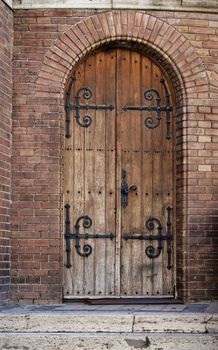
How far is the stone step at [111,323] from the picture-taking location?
23.6ft

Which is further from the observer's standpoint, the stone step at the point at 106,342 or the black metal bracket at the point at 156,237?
the black metal bracket at the point at 156,237

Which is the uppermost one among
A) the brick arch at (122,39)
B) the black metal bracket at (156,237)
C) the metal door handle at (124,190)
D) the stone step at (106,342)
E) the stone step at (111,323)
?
the brick arch at (122,39)

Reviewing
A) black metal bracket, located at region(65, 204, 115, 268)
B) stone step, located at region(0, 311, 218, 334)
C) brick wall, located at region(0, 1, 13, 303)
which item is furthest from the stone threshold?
black metal bracket, located at region(65, 204, 115, 268)

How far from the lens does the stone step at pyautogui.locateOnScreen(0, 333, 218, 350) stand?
22.8 feet

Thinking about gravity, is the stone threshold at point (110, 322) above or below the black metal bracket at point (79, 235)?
below

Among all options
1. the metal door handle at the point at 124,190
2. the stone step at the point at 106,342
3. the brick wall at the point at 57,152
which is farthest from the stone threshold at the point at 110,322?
the metal door handle at the point at 124,190

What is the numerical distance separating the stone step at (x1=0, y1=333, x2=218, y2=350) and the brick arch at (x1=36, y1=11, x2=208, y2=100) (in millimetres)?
2883

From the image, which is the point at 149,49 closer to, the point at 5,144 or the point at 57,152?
the point at 57,152

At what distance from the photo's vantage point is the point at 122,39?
856 centimetres

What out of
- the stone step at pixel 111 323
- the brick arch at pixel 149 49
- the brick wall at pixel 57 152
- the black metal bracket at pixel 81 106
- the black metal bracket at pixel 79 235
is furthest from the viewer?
the black metal bracket at pixel 81 106

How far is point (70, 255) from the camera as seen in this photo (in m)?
8.54

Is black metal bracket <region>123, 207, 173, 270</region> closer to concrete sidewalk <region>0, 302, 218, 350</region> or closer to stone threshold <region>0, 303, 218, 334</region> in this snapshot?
concrete sidewalk <region>0, 302, 218, 350</region>

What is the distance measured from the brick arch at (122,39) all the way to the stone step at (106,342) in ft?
9.46

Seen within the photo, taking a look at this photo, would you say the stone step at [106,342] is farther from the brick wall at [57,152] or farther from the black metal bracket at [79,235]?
the black metal bracket at [79,235]
